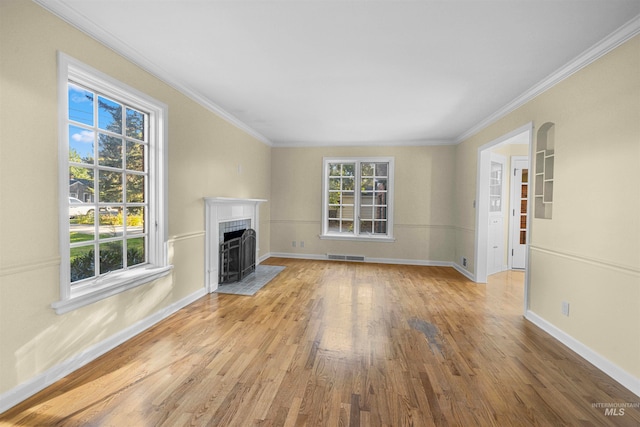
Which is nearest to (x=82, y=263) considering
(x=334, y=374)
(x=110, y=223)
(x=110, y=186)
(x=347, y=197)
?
(x=110, y=223)

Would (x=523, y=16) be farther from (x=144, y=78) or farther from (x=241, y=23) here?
(x=144, y=78)

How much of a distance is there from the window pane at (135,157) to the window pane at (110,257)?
765 mm

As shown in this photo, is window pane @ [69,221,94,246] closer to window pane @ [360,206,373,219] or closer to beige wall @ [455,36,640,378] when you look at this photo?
beige wall @ [455,36,640,378]

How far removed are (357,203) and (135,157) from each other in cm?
447

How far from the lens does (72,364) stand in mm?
2207

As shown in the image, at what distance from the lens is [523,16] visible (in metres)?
2.06

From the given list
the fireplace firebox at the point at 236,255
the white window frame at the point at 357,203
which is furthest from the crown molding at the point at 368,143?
the fireplace firebox at the point at 236,255

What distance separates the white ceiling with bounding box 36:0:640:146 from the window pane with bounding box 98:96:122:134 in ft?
1.53

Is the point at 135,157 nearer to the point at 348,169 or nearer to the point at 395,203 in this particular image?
the point at 348,169

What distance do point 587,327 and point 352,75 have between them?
3.15 m

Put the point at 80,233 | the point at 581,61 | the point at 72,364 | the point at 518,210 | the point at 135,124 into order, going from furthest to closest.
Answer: the point at 518,210, the point at 135,124, the point at 581,61, the point at 80,233, the point at 72,364

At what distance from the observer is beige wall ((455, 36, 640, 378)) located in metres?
2.15

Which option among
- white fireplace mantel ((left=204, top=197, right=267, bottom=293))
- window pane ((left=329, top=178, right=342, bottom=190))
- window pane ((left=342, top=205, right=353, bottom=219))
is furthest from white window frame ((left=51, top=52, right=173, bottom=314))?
window pane ((left=342, top=205, right=353, bottom=219))

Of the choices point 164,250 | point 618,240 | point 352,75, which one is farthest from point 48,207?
point 618,240
